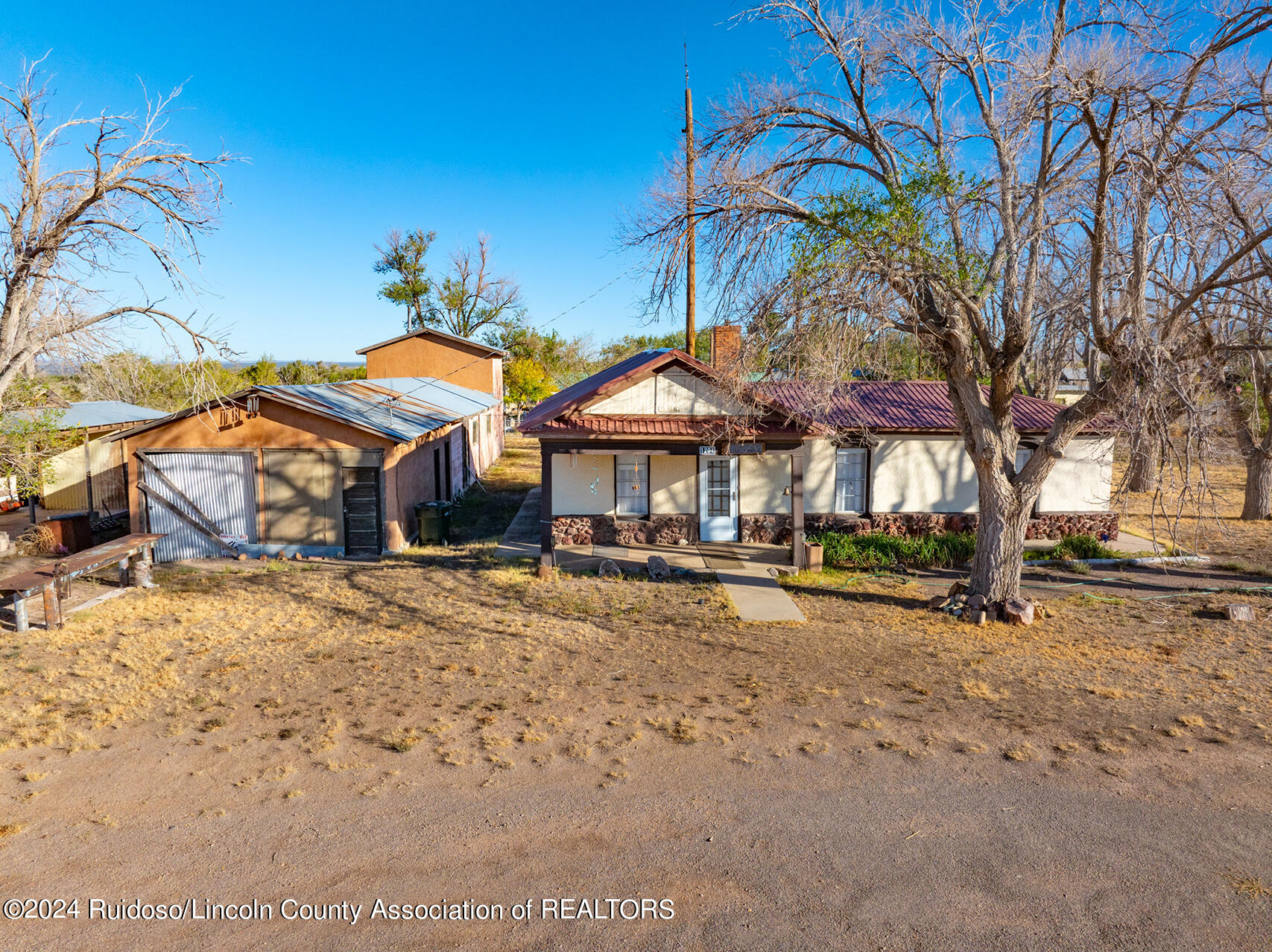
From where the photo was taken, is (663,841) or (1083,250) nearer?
(663,841)

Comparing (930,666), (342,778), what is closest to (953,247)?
(930,666)

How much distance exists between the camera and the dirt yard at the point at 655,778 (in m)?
4.41

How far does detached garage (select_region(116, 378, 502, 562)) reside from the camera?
14.4 meters

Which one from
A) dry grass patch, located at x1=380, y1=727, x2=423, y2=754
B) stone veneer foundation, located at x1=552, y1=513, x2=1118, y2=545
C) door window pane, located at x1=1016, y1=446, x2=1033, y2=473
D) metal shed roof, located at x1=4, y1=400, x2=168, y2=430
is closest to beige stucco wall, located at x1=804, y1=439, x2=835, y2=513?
stone veneer foundation, located at x1=552, y1=513, x2=1118, y2=545

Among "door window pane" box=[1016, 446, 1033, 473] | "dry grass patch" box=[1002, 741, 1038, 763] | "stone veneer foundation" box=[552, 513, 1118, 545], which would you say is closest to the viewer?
"dry grass patch" box=[1002, 741, 1038, 763]

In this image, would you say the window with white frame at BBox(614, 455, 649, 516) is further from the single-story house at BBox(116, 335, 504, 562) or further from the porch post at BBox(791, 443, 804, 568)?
the single-story house at BBox(116, 335, 504, 562)

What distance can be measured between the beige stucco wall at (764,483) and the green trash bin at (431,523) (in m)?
6.79

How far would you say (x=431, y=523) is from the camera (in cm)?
1581

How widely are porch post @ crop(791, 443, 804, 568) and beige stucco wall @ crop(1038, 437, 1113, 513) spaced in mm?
6315

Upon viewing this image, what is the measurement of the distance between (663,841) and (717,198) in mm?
8605

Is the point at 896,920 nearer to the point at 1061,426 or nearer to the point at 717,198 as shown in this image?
the point at 1061,426

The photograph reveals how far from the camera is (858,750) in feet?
21.3

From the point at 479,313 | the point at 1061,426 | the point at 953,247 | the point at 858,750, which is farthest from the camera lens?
the point at 479,313

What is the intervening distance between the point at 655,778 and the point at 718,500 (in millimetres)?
10331
